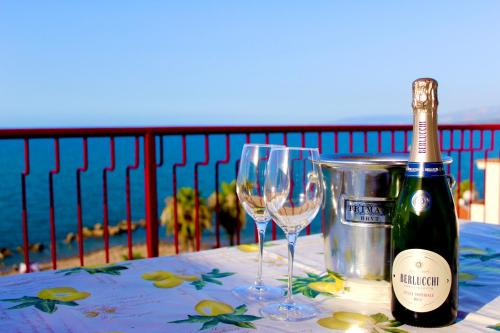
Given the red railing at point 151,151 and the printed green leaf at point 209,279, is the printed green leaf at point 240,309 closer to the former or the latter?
the printed green leaf at point 209,279

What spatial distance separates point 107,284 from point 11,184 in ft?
141

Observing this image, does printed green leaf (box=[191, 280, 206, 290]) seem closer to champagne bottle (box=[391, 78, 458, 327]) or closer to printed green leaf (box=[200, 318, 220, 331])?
printed green leaf (box=[200, 318, 220, 331])

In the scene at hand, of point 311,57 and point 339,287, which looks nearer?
point 339,287

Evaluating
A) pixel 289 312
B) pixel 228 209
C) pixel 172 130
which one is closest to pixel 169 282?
pixel 289 312

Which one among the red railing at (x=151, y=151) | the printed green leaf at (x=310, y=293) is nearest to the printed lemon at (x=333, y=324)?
the printed green leaf at (x=310, y=293)

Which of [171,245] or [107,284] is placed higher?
[107,284]

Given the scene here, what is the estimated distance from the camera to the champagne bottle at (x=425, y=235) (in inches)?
26.8

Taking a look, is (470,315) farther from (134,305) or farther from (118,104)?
(118,104)

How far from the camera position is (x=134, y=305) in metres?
0.83

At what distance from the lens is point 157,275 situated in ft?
3.34

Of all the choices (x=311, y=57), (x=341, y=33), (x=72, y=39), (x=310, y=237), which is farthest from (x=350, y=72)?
(x=72, y=39)

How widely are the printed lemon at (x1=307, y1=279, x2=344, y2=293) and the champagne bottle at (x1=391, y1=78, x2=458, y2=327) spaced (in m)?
0.13

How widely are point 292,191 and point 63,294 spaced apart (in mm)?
459

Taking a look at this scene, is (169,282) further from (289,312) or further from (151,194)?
(151,194)
